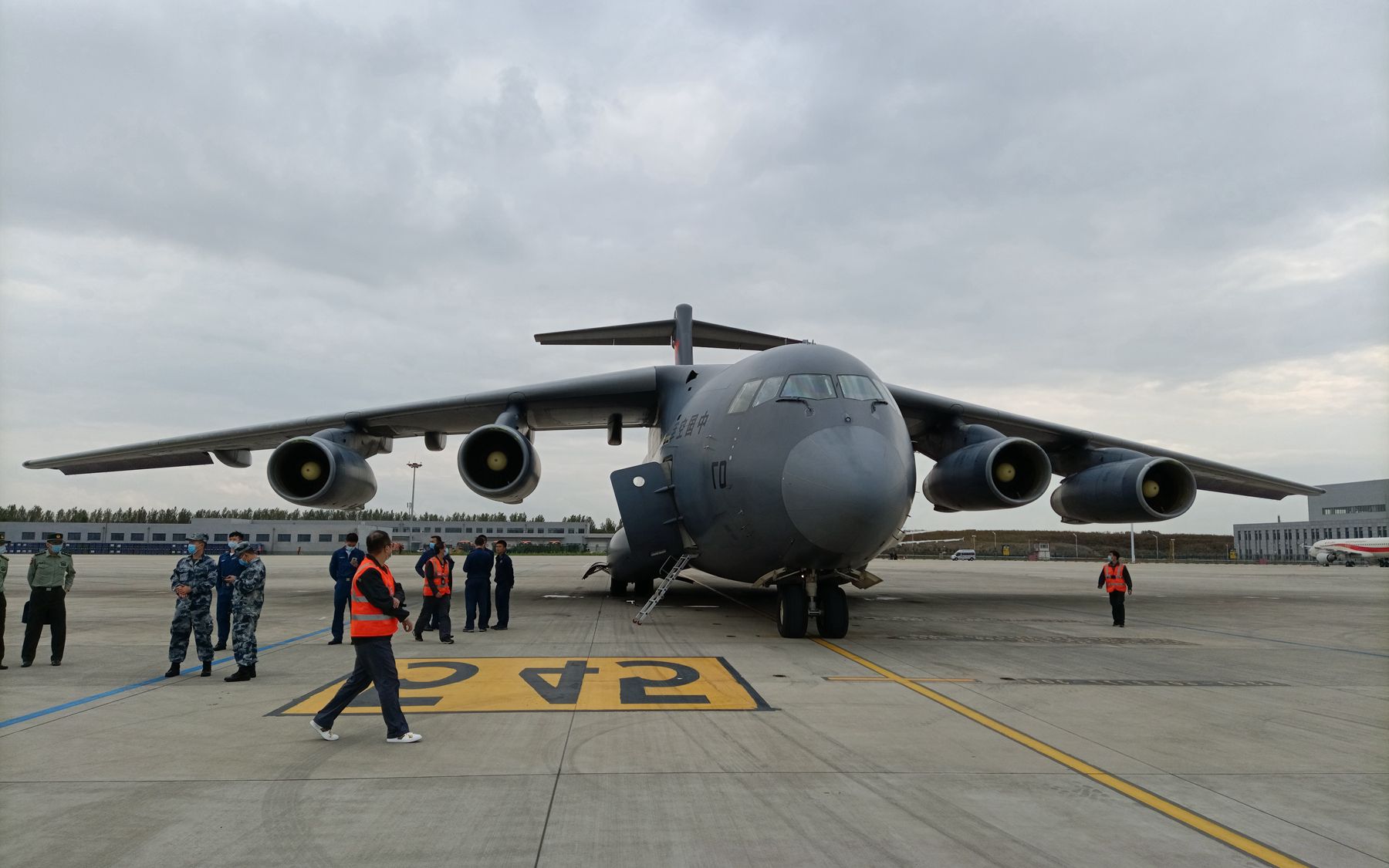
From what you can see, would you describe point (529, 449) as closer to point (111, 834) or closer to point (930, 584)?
point (111, 834)

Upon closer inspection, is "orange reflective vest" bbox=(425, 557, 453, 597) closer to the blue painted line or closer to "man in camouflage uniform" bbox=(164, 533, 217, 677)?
the blue painted line

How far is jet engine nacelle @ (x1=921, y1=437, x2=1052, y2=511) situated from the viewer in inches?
551

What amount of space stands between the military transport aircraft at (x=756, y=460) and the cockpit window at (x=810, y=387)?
0.9 inches

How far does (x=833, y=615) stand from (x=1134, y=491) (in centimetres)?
817

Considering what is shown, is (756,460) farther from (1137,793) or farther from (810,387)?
(1137,793)

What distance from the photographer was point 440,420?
56.9ft

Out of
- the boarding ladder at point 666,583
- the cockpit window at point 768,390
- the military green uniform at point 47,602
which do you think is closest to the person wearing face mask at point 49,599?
the military green uniform at point 47,602

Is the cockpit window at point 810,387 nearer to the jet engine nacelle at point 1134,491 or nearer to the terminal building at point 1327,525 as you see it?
the jet engine nacelle at point 1134,491

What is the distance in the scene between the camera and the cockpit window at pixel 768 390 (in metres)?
10.1

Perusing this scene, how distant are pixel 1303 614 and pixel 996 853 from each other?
16142mm

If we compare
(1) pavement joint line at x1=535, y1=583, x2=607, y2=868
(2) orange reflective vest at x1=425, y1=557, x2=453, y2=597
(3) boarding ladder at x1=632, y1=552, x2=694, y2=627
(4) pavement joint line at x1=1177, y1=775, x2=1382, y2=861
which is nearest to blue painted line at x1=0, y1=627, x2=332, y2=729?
(2) orange reflective vest at x1=425, y1=557, x2=453, y2=597

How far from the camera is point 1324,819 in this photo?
12.6 ft

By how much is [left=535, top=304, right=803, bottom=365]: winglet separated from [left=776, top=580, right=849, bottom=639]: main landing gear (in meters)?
7.73

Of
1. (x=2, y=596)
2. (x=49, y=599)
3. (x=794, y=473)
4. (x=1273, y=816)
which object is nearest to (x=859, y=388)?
(x=794, y=473)
